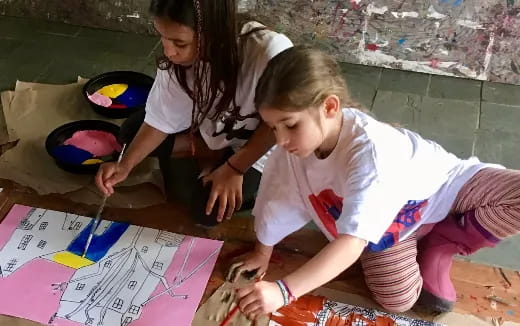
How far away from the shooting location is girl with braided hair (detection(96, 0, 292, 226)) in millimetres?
1103

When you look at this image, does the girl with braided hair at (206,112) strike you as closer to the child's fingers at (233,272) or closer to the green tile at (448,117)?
the child's fingers at (233,272)

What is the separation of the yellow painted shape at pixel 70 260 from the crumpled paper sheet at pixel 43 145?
17 cm

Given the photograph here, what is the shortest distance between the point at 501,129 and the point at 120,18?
4.08 ft

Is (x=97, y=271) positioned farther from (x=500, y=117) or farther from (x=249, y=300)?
(x=500, y=117)

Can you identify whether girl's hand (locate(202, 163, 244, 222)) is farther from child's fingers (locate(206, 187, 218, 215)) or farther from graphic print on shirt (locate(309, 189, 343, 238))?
graphic print on shirt (locate(309, 189, 343, 238))

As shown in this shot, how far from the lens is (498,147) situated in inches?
65.7

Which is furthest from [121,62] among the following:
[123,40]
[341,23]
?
[341,23]

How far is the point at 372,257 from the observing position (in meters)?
1.23

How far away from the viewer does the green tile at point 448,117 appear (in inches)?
67.9

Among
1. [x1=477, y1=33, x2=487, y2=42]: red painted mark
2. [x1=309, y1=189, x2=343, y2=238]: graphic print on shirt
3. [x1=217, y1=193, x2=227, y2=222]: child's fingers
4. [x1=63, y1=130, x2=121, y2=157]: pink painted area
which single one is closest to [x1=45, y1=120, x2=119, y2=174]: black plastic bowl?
[x1=63, y1=130, x2=121, y2=157]: pink painted area

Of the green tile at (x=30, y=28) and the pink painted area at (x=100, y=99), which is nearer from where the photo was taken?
the pink painted area at (x=100, y=99)

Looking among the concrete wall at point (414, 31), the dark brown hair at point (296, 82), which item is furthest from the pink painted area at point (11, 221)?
the concrete wall at point (414, 31)

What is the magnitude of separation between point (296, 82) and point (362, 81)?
0.99 m

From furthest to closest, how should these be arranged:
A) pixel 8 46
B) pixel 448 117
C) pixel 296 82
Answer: pixel 8 46 → pixel 448 117 → pixel 296 82
